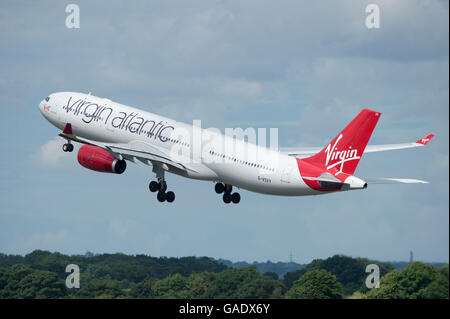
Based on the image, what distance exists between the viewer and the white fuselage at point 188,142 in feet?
255

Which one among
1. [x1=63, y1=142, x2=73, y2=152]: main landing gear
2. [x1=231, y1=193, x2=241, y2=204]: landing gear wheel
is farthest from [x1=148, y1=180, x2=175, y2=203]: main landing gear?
[x1=63, y1=142, x2=73, y2=152]: main landing gear

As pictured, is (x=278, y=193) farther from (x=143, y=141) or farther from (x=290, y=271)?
(x=290, y=271)

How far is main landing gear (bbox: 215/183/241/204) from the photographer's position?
8875 centimetres

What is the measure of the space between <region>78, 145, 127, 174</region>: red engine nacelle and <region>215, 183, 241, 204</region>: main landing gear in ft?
29.6

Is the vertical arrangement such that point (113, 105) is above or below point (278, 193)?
above

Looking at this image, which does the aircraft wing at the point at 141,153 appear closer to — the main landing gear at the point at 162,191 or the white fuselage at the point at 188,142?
the white fuselage at the point at 188,142

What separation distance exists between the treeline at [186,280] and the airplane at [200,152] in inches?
1058

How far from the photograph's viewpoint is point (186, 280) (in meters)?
122

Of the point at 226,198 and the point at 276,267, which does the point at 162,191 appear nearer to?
the point at 226,198

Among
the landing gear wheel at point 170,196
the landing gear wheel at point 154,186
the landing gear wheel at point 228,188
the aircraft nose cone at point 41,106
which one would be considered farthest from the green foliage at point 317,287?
the aircraft nose cone at point 41,106
